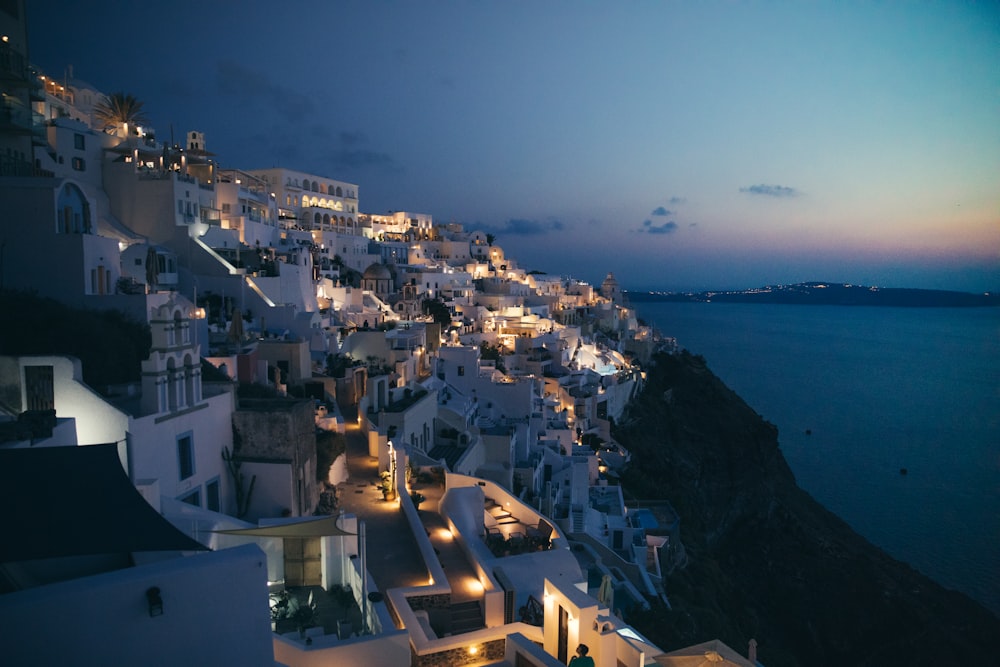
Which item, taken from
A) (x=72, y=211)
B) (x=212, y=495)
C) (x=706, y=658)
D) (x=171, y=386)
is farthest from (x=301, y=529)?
(x=72, y=211)

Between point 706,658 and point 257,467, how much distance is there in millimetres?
8114

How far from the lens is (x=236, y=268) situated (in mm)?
25547

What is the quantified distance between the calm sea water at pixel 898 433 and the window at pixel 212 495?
39879mm

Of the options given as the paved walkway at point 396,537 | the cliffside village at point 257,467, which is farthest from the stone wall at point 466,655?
the paved walkway at point 396,537

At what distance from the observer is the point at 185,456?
32.6 ft

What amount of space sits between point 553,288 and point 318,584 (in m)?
54.3

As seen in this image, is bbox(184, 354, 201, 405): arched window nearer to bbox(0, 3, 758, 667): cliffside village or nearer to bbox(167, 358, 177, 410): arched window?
bbox(0, 3, 758, 667): cliffside village

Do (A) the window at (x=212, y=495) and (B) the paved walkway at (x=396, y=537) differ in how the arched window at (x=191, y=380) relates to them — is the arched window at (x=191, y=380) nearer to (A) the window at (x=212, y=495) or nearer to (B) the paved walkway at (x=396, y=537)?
(A) the window at (x=212, y=495)

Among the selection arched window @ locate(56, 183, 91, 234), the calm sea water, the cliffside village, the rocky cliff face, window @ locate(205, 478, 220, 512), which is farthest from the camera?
the calm sea water

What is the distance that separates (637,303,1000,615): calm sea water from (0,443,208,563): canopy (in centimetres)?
4194

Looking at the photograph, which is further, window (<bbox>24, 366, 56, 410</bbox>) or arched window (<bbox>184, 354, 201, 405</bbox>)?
arched window (<bbox>184, 354, 201, 405</bbox>)

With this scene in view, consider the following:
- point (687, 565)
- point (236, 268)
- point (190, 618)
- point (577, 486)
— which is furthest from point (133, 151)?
point (687, 565)

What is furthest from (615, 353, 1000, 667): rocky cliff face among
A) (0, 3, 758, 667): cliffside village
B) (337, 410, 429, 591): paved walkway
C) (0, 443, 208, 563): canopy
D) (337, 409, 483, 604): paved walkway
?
(0, 443, 208, 563): canopy

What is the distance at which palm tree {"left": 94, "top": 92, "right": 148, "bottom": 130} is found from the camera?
31156 mm
